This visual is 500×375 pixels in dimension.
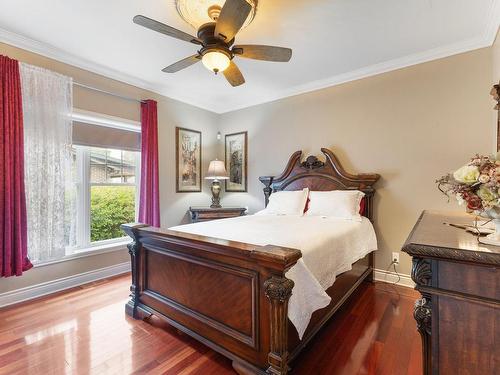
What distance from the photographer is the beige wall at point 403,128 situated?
8.50 feet

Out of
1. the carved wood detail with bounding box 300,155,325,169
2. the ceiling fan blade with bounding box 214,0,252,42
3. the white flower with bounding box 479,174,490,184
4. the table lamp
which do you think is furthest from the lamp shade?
the white flower with bounding box 479,174,490,184

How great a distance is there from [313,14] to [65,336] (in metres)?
3.29

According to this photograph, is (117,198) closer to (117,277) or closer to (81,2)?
(117,277)

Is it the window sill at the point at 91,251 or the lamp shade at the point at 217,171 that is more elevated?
the lamp shade at the point at 217,171

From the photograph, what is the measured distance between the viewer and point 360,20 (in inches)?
87.2

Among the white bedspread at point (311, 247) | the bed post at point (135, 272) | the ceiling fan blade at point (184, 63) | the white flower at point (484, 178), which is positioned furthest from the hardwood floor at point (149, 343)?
the ceiling fan blade at point (184, 63)

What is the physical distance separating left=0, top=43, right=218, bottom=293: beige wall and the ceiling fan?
162cm

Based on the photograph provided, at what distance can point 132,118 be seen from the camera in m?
3.47

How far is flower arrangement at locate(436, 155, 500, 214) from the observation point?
92 centimetres

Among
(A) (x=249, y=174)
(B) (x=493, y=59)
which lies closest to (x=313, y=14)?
(B) (x=493, y=59)

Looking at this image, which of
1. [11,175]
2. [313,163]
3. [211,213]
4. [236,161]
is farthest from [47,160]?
[313,163]

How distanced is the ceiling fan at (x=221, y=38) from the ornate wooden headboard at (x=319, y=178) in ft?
5.71

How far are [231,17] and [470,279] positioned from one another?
5.87 ft

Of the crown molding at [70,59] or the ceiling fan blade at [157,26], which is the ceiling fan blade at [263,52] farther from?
the crown molding at [70,59]
